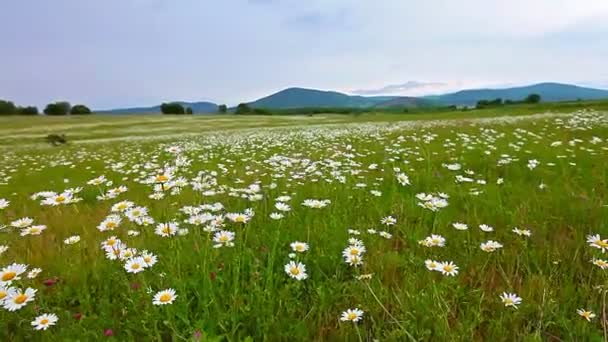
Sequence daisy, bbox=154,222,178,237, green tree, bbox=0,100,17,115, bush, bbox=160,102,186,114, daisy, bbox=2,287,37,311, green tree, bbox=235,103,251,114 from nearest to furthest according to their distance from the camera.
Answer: daisy, bbox=2,287,37,311, daisy, bbox=154,222,178,237, green tree, bbox=0,100,17,115, bush, bbox=160,102,186,114, green tree, bbox=235,103,251,114

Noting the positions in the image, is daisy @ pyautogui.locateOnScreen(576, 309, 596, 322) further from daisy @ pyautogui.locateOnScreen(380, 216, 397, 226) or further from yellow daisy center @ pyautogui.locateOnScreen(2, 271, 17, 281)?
yellow daisy center @ pyautogui.locateOnScreen(2, 271, 17, 281)

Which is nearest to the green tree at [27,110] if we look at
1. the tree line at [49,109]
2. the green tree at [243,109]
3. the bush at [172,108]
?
the tree line at [49,109]

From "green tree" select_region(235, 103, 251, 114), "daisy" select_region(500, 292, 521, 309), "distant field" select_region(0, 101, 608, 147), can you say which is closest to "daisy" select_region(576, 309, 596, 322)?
"daisy" select_region(500, 292, 521, 309)

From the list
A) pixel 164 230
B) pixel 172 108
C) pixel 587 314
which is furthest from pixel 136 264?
pixel 172 108

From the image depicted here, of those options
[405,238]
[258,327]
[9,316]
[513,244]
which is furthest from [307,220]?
[9,316]

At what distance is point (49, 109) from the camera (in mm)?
89000

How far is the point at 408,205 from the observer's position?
12.9 ft

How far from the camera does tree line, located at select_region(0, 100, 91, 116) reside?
84338 millimetres

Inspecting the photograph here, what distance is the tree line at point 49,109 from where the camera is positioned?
84.3m

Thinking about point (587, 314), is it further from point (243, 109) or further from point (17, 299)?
point (243, 109)

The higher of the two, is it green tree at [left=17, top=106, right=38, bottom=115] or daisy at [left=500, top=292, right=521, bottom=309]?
green tree at [left=17, top=106, right=38, bottom=115]

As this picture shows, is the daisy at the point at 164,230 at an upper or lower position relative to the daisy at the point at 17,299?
upper

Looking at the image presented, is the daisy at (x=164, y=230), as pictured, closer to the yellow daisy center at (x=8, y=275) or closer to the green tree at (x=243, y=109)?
the yellow daisy center at (x=8, y=275)

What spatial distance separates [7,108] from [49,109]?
8166 mm
